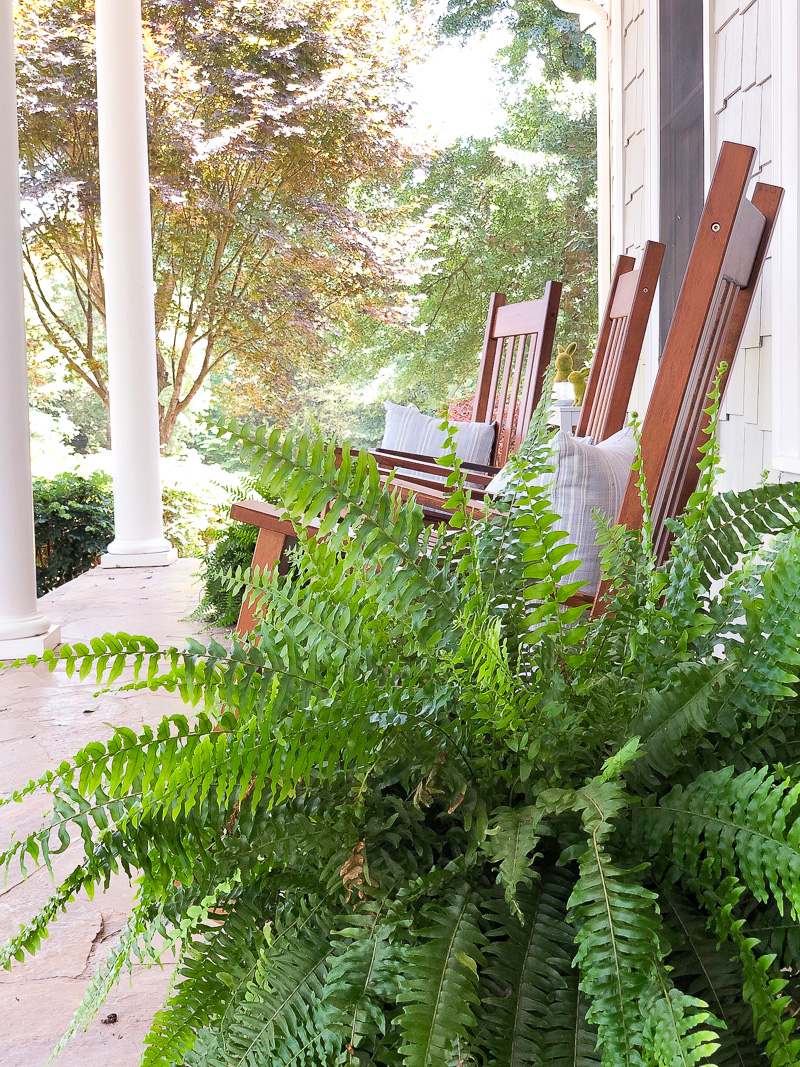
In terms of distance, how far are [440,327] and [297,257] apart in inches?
82.7

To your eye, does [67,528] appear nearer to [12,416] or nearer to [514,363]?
[12,416]

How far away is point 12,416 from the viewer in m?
3.39

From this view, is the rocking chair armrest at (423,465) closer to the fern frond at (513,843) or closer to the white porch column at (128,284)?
the fern frond at (513,843)

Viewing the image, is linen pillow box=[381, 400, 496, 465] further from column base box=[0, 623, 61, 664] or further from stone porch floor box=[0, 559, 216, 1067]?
column base box=[0, 623, 61, 664]

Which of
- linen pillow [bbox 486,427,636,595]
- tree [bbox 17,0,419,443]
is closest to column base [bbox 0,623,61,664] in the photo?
linen pillow [bbox 486,427,636,595]

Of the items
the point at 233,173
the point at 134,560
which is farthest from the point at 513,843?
the point at 233,173

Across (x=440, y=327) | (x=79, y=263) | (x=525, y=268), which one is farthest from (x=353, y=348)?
(x=79, y=263)

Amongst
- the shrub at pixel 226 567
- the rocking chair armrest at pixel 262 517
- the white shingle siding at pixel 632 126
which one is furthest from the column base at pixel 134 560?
the rocking chair armrest at pixel 262 517

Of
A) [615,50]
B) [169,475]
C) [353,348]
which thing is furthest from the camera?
[353,348]

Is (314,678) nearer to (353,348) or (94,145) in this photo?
(94,145)

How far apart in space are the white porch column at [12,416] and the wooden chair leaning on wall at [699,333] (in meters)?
2.69

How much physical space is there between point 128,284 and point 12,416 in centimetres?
206

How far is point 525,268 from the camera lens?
1109 cm

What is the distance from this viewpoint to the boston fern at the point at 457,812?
1.52 ft
